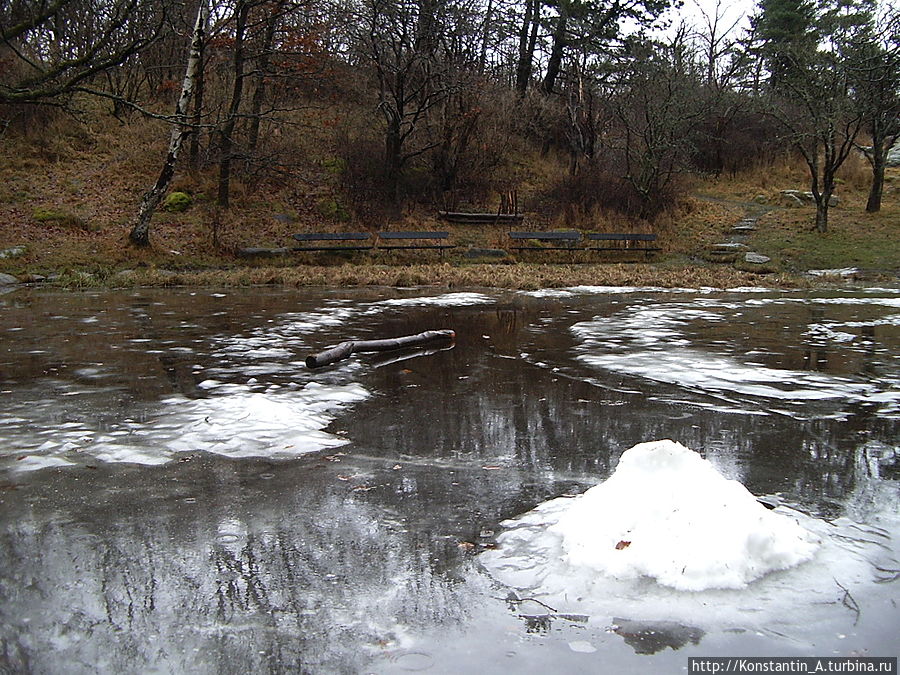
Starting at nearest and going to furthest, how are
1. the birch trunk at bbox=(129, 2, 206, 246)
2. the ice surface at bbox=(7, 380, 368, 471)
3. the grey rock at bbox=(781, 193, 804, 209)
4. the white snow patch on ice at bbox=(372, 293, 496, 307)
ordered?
the ice surface at bbox=(7, 380, 368, 471), the white snow patch on ice at bbox=(372, 293, 496, 307), the birch trunk at bbox=(129, 2, 206, 246), the grey rock at bbox=(781, 193, 804, 209)

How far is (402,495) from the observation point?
4.56m

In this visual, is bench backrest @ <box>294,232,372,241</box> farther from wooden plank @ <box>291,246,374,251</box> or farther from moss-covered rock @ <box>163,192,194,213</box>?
moss-covered rock @ <box>163,192,194,213</box>

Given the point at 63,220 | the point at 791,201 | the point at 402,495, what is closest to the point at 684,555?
the point at 402,495

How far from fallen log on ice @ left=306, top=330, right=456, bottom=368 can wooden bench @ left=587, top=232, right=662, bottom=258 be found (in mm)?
14061

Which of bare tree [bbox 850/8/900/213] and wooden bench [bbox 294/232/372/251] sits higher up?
bare tree [bbox 850/8/900/213]

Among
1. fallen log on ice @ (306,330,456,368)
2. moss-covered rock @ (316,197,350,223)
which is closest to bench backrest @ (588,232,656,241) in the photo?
moss-covered rock @ (316,197,350,223)

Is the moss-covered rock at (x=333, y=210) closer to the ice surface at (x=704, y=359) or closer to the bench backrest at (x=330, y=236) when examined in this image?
the bench backrest at (x=330, y=236)

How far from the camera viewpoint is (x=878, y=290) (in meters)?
17.2

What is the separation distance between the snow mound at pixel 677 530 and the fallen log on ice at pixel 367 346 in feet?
15.4

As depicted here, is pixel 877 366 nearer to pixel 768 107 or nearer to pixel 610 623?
pixel 610 623

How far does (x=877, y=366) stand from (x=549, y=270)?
39.7ft

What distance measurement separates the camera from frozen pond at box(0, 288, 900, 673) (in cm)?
298

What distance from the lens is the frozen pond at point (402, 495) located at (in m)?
2.98

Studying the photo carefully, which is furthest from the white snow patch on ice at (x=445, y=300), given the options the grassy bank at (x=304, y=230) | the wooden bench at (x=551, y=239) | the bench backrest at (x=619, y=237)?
the bench backrest at (x=619, y=237)
